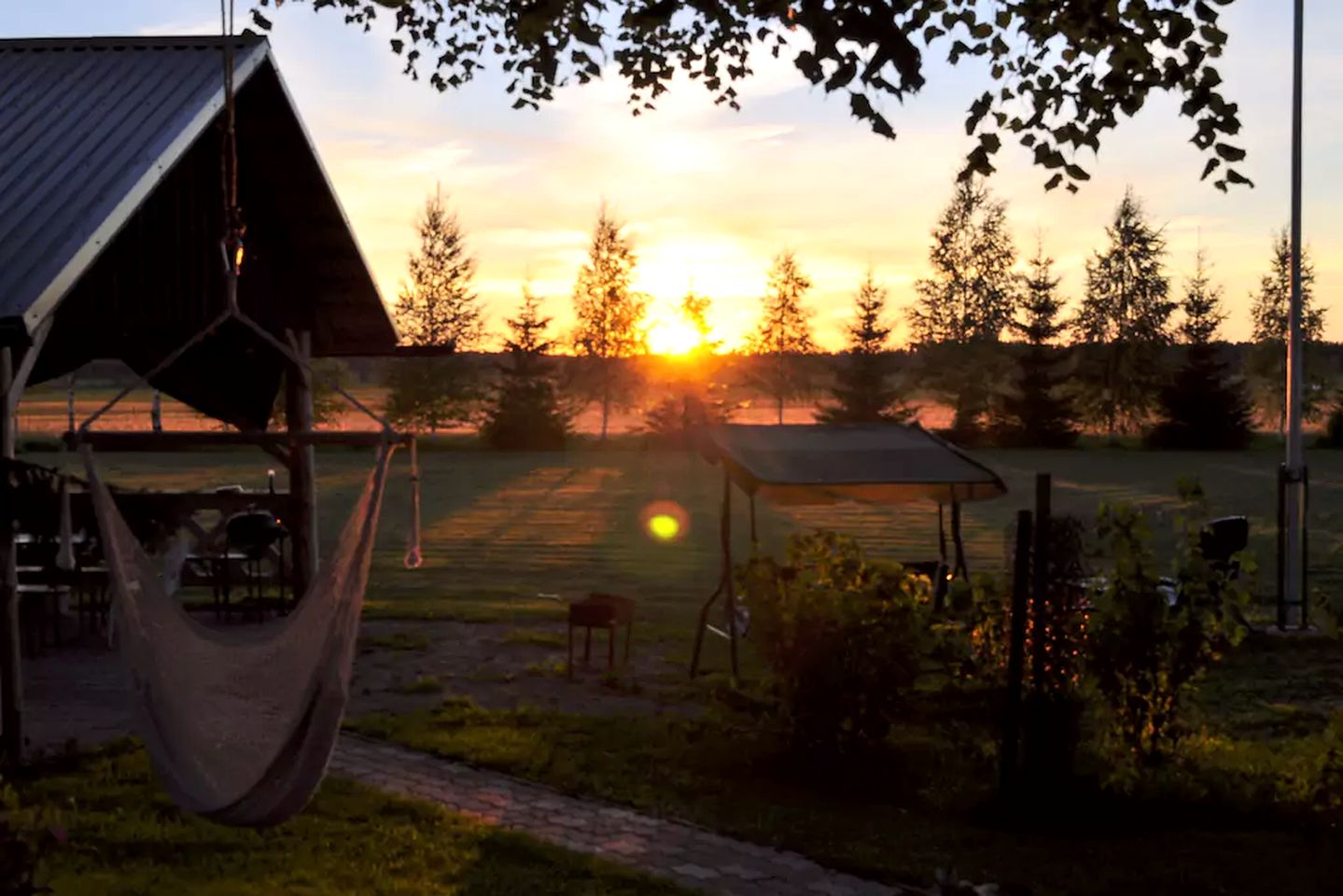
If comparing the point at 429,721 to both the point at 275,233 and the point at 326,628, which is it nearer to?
the point at 326,628

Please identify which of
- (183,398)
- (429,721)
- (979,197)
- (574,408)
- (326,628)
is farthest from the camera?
(979,197)

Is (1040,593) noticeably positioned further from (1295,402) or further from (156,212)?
(1295,402)

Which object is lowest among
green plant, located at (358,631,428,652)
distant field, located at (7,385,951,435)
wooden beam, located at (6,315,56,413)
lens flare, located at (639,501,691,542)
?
green plant, located at (358,631,428,652)

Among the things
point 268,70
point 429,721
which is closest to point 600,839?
point 429,721

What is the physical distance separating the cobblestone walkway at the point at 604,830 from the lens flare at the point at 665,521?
13126 millimetres

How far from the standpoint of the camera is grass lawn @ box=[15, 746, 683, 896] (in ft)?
20.1

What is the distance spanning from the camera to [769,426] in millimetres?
12328

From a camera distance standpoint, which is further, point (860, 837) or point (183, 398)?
point (183, 398)

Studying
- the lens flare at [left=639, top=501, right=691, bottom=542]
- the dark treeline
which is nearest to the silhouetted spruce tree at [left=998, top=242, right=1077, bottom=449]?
the dark treeline

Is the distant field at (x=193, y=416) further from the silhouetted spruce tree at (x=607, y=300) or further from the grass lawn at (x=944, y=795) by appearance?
the grass lawn at (x=944, y=795)

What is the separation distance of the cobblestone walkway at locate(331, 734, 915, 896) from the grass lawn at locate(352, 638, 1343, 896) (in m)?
0.16

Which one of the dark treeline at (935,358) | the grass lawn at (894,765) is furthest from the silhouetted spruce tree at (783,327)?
the grass lawn at (894,765)

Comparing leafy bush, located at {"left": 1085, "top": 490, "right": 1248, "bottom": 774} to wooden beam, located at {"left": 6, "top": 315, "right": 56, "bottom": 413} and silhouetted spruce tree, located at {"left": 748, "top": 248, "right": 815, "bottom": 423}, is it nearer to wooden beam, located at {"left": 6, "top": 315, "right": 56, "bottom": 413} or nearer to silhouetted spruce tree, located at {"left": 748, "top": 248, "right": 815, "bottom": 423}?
wooden beam, located at {"left": 6, "top": 315, "right": 56, "bottom": 413}

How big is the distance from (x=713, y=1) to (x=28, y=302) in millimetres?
3826
